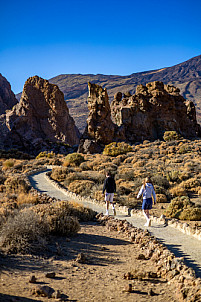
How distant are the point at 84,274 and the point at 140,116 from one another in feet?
135

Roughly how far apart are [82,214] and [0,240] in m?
4.18

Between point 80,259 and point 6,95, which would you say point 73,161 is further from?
point 6,95

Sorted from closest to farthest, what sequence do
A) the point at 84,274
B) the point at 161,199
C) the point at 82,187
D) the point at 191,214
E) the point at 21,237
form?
the point at 84,274 → the point at 21,237 → the point at 191,214 → the point at 161,199 → the point at 82,187

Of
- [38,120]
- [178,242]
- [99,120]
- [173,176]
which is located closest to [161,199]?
[173,176]

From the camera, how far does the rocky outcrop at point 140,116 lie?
132 ft

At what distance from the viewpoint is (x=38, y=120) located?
5116cm

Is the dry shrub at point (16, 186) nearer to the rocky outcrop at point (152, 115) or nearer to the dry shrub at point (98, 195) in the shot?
the dry shrub at point (98, 195)

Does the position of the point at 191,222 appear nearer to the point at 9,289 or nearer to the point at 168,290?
the point at 168,290

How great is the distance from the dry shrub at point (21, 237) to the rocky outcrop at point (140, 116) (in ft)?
104

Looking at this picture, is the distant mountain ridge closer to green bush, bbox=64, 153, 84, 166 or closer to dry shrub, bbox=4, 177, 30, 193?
green bush, bbox=64, 153, 84, 166

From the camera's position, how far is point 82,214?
9844 mm

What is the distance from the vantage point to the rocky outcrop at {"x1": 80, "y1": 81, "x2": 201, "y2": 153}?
40344mm

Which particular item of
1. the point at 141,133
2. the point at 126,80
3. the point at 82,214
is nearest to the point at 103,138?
the point at 141,133

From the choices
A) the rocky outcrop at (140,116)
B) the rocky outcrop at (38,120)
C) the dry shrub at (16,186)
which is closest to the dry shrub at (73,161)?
the rocky outcrop at (140,116)
